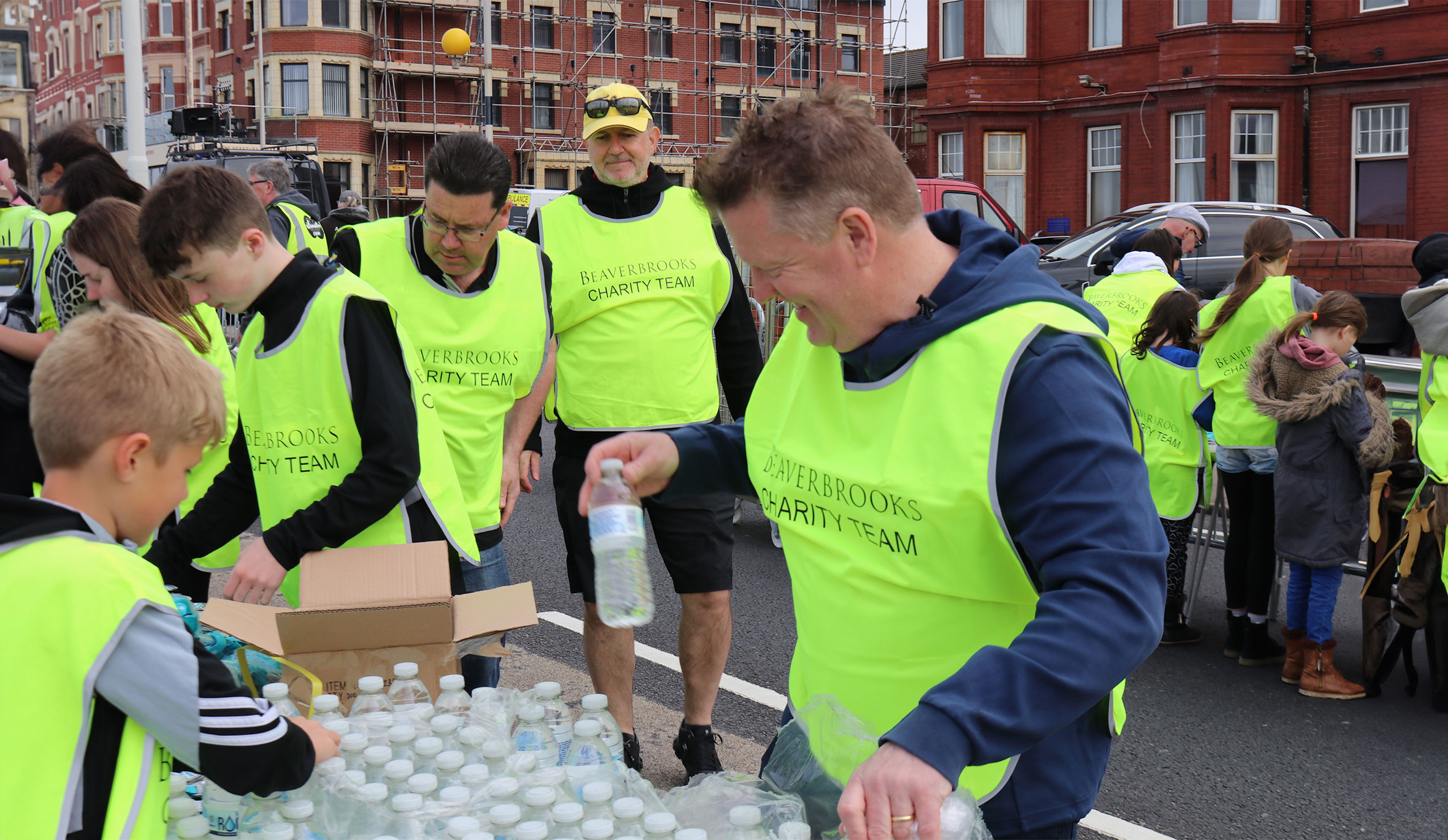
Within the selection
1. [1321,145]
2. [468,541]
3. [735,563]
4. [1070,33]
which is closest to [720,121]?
[1070,33]

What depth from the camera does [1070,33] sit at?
1283 inches

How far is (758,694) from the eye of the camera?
5.66m

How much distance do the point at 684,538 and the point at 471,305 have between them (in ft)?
3.62

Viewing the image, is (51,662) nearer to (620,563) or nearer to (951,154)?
(620,563)

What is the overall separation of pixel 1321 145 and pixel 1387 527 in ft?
84.0

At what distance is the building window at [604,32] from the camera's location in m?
54.1

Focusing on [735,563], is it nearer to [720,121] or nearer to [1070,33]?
[1070,33]

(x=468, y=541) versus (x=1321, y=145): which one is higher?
(x=1321, y=145)

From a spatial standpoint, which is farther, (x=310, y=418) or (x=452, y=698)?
(x=310, y=418)

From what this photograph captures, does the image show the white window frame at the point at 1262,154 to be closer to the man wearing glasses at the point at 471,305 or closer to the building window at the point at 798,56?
the man wearing glasses at the point at 471,305

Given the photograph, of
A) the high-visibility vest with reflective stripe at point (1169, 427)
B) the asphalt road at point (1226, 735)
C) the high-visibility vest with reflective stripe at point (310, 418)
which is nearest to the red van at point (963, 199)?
the high-visibility vest with reflective stripe at point (1169, 427)

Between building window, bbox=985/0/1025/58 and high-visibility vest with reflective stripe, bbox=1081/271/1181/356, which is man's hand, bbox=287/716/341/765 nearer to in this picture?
high-visibility vest with reflective stripe, bbox=1081/271/1181/356

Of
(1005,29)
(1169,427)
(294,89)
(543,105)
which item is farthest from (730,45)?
(1169,427)

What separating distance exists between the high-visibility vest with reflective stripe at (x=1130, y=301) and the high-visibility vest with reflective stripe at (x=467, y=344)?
413 centimetres
